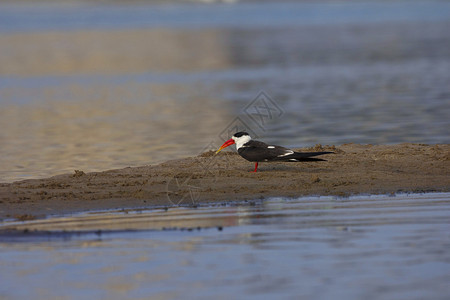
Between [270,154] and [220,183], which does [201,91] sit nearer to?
[270,154]

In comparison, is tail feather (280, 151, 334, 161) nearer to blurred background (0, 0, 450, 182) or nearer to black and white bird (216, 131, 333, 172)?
black and white bird (216, 131, 333, 172)

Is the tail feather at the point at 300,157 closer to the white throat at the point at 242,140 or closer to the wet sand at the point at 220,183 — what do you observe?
the wet sand at the point at 220,183

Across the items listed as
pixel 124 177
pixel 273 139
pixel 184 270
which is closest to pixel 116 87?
pixel 273 139

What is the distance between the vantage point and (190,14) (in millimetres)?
107750

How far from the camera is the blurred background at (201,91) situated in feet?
56.1

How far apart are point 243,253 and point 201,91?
20.8 m

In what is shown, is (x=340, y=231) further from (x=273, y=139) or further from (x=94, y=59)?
(x=94, y=59)

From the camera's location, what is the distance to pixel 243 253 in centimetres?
802

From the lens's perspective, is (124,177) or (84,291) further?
(124,177)

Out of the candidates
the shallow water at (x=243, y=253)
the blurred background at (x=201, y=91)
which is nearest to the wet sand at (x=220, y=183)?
the shallow water at (x=243, y=253)

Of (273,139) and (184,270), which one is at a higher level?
(273,139)

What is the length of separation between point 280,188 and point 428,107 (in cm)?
1197

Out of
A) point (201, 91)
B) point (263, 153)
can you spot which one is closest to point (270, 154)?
point (263, 153)

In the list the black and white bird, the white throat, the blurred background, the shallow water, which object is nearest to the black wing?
the black and white bird
